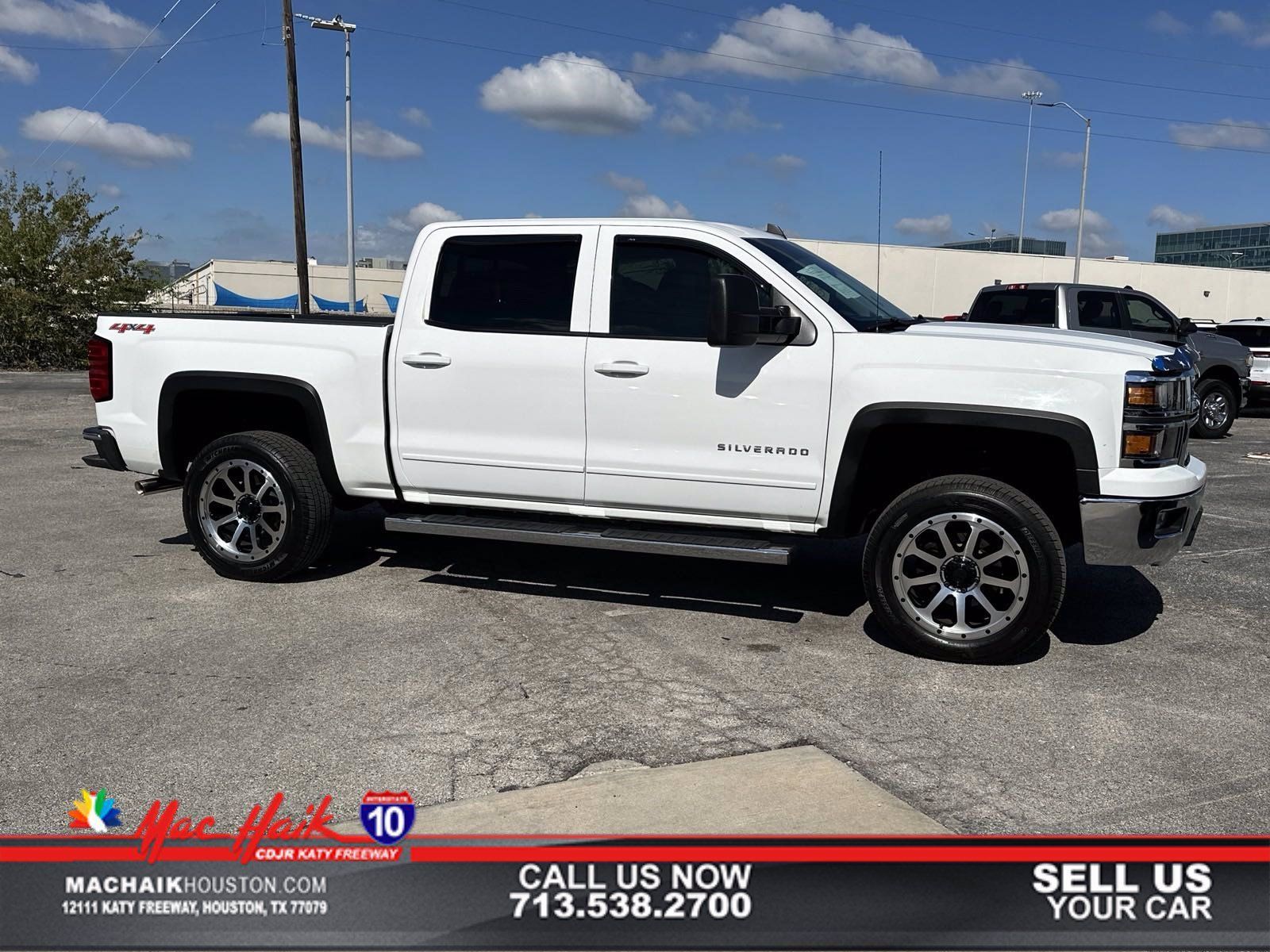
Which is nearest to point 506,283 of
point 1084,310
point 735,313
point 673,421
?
point 673,421

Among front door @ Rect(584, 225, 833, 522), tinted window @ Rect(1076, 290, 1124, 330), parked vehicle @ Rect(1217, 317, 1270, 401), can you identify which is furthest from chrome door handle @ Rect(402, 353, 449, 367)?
parked vehicle @ Rect(1217, 317, 1270, 401)

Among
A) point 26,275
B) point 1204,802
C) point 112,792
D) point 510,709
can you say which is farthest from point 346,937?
point 26,275

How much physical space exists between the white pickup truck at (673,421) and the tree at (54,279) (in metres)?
20.1

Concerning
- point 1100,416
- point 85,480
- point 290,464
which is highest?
point 1100,416

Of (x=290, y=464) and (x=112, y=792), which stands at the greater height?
(x=290, y=464)

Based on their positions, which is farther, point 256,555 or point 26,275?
point 26,275

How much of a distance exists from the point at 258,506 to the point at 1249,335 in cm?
1687

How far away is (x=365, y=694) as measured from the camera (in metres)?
4.77

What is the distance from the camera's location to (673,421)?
5.72 meters

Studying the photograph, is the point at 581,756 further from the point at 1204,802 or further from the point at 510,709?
the point at 1204,802

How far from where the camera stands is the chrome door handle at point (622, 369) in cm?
573

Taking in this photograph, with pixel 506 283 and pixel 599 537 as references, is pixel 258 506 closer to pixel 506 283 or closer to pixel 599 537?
pixel 506 283

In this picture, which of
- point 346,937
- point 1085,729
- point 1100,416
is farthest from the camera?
point 1100,416

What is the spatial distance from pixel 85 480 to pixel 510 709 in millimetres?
7345
